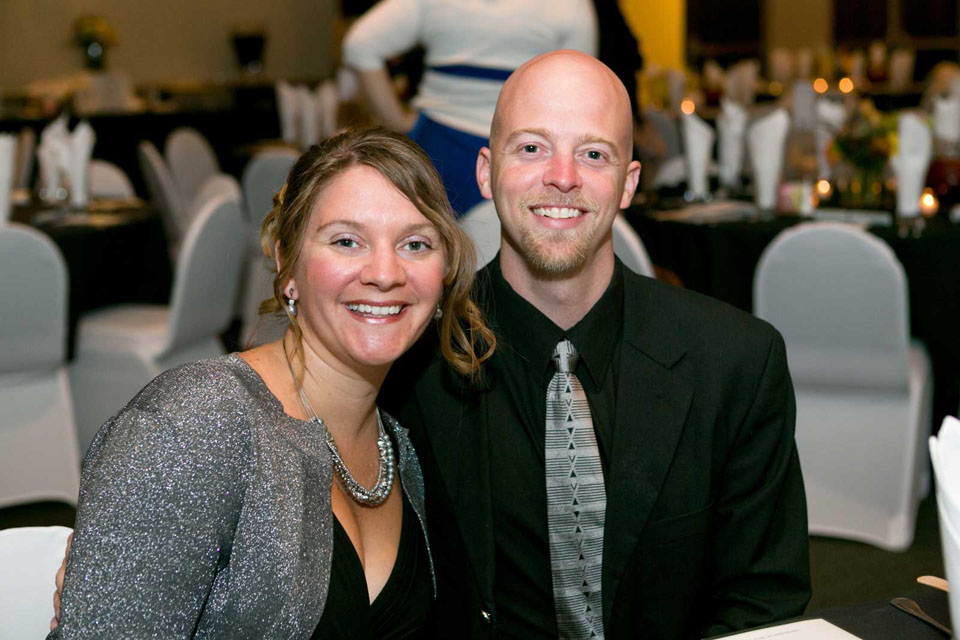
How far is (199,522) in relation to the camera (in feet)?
4.35

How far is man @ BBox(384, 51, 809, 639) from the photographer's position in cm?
164

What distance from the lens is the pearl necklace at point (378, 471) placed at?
156cm

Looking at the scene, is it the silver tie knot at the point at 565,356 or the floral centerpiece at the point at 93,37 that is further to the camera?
the floral centerpiece at the point at 93,37

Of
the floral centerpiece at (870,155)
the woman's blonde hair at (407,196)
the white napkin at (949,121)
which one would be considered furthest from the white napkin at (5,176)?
the white napkin at (949,121)

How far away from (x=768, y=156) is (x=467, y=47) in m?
1.44

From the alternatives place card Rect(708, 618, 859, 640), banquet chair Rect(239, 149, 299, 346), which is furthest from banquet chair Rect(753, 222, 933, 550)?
banquet chair Rect(239, 149, 299, 346)

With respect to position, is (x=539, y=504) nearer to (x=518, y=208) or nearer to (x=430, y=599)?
(x=430, y=599)

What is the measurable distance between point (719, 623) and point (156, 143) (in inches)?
329

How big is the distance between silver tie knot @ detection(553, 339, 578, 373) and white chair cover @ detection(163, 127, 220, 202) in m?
5.14

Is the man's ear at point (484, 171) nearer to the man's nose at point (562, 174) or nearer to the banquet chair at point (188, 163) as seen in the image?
the man's nose at point (562, 174)

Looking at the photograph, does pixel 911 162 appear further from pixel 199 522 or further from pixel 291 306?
pixel 199 522

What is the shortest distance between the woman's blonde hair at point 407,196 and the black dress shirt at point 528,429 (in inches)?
2.5

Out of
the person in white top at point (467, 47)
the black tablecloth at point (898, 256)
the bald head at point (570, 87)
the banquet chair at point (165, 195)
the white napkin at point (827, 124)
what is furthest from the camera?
the banquet chair at point (165, 195)

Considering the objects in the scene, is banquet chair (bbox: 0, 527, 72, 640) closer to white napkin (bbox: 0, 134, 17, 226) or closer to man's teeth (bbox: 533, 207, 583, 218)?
man's teeth (bbox: 533, 207, 583, 218)
